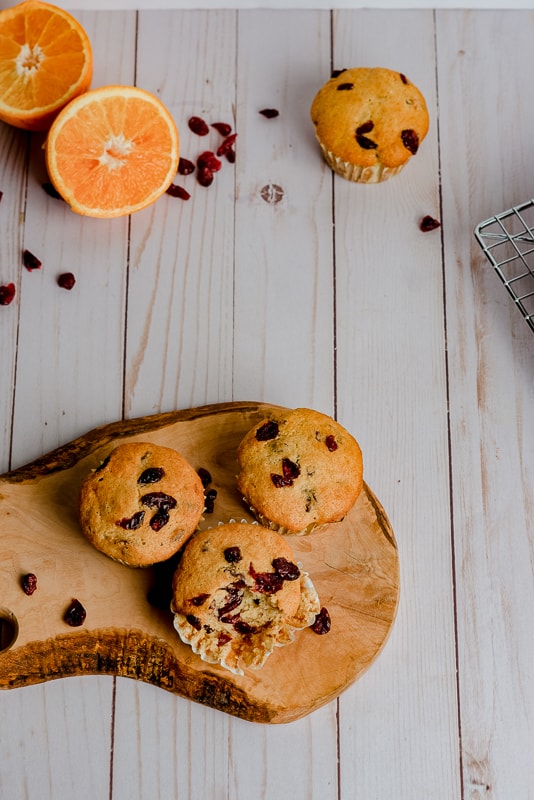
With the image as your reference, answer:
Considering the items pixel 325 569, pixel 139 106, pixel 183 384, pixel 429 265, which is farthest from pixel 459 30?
pixel 325 569

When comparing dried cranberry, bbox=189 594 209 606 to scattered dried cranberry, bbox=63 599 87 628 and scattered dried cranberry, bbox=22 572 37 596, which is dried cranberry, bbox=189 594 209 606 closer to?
scattered dried cranberry, bbox=63 599 87 628

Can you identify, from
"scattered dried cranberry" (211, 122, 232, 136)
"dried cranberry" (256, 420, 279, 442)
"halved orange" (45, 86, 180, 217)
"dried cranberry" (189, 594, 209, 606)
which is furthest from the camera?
"scattered dried cranberry" (211, 122, 232, 136)

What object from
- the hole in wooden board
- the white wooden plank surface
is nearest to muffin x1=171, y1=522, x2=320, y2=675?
the white wooden plank surface

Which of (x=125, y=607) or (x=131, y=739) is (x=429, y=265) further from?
(x=131, y=739)

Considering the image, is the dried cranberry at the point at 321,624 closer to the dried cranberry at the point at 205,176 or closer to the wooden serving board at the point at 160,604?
the wooden serving board at the point at 160,604

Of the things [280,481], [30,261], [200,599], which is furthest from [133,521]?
[30,261]
